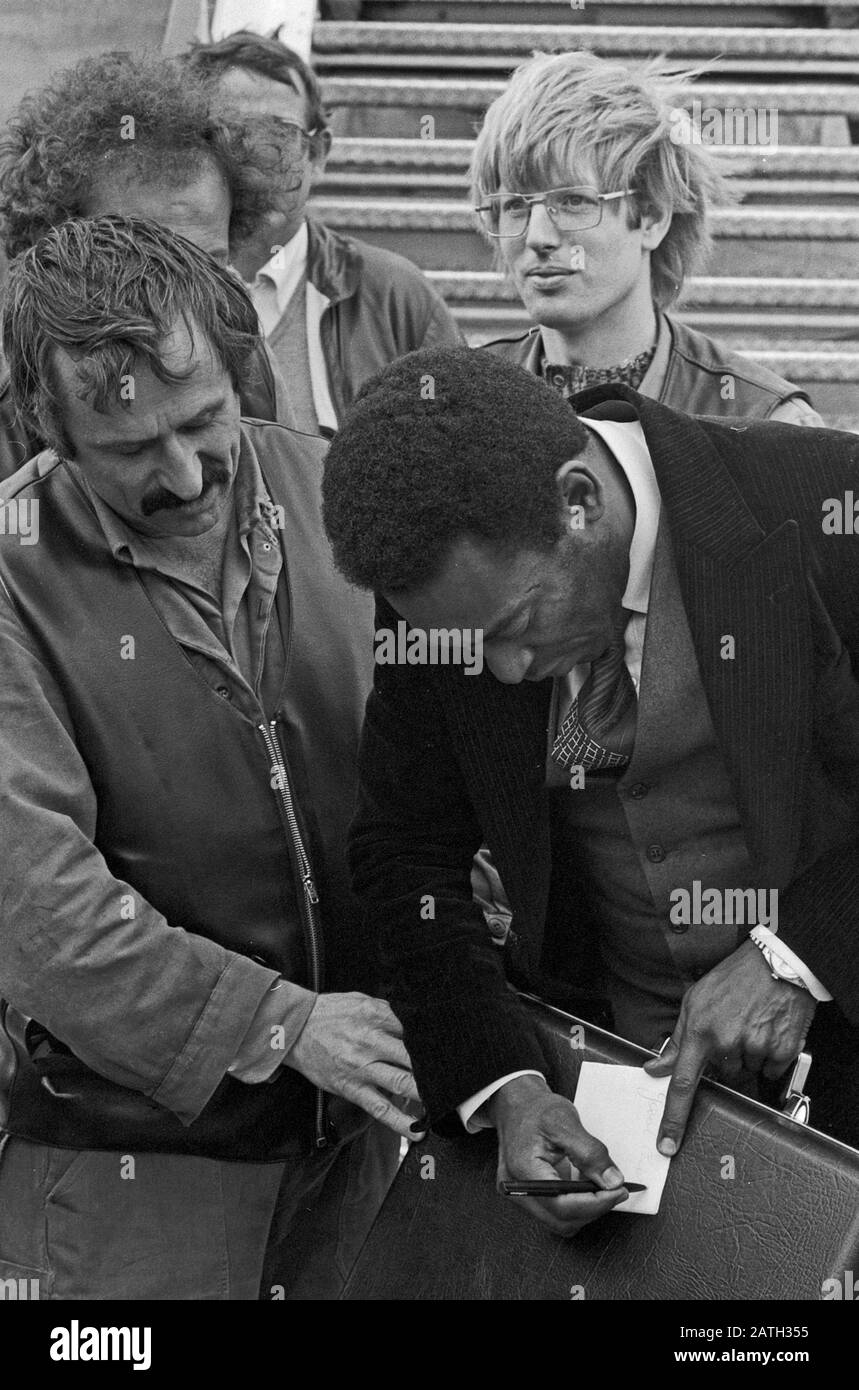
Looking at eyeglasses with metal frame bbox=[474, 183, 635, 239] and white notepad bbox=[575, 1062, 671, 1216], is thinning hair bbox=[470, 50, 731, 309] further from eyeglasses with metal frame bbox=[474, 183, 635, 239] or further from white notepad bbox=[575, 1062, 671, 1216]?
white notepad bbox=[575, 1062, 671, 1216]

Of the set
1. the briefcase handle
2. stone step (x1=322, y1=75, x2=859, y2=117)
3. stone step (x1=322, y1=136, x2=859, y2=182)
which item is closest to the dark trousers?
the briefcase handle

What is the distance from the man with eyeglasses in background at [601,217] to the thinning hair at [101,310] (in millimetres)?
1100

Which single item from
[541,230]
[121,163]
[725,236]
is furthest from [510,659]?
[725,236]

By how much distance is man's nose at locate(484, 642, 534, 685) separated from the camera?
214 centimetres

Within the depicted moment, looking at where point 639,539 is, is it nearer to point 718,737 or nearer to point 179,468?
point 718,737

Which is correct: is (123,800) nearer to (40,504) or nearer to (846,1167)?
(40,504)

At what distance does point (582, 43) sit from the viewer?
17.0 feet

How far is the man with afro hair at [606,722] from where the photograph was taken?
2.04m

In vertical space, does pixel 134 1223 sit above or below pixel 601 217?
below

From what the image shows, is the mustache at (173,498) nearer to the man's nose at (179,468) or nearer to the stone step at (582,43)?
the man's nose at (179,468)

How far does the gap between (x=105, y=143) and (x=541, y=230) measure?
93 cm

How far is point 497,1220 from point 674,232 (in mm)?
2055

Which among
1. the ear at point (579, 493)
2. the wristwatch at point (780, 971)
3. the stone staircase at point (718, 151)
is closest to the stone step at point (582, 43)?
the stone staircase at point (718, 151)

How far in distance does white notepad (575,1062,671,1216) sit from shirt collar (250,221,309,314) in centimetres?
218
